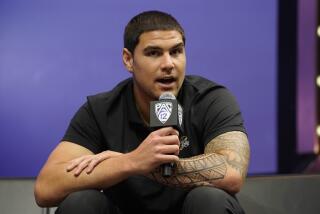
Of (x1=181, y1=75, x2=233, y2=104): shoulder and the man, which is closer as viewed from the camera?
the man

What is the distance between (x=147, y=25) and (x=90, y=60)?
681mm

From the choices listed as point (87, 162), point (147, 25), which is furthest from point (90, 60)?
point (87, 162)

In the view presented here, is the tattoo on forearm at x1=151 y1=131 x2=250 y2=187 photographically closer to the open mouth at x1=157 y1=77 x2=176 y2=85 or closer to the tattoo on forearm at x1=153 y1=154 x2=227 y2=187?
the tattoo on forearm at x1=153 y1=154 x2=227 y2=187

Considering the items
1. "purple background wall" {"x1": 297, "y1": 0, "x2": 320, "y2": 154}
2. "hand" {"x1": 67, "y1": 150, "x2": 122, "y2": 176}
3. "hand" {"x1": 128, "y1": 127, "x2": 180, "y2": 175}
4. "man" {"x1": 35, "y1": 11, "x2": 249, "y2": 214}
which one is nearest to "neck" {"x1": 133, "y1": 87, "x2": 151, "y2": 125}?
"man" {"x1": 35, "y1": 11, "x2": 249, "y2": 214}

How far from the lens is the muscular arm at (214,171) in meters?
1.34

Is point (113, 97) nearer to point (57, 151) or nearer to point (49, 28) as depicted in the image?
point (57, 151)

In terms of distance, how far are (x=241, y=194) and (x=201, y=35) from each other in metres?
0.74

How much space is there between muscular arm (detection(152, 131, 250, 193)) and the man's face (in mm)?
243

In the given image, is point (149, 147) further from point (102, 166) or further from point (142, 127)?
point (142, 127)

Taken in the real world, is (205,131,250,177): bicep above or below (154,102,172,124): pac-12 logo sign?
below

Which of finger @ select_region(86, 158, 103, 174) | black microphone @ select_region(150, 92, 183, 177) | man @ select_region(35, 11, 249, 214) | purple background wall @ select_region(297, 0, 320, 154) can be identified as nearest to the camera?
black microphone @ select_region(150, 92, 183, 177)

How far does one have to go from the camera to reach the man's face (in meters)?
1.54

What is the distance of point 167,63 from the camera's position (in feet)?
5.04

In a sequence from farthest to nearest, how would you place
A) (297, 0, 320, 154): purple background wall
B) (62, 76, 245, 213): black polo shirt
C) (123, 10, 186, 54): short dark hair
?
1. (297, 0, 320, 154): purple background wall
2. (123, 10, 186, 54): short dark hair
3. (62, 76, 245, 213): black polo shirt
